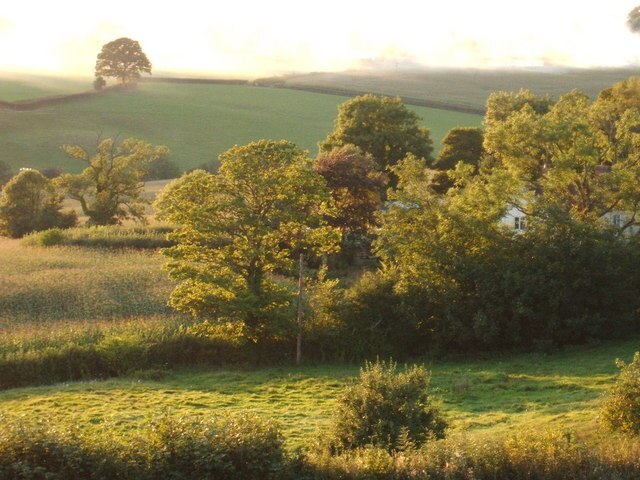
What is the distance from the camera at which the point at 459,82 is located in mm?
149125

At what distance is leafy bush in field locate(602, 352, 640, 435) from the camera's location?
61.6 ft

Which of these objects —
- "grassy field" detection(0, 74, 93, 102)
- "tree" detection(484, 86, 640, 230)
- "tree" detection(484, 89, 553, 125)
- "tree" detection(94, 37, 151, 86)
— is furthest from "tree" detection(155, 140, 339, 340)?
"tree" detection(94, 37, 151, 86)

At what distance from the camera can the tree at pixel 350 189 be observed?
193ft

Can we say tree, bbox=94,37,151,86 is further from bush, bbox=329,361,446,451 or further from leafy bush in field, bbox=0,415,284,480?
leafy bush in field, bbox=0,415,284,480

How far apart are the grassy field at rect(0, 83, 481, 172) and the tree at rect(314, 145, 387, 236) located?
46734mm

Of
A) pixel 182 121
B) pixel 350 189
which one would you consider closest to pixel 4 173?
pixel 182 121

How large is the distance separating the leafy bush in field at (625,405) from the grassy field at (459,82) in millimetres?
109283

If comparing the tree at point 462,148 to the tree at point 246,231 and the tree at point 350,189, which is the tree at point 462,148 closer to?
the tree at point 350,189

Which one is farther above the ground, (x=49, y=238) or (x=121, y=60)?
(x=121, y=60)

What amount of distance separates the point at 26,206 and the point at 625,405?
59318 millimetres

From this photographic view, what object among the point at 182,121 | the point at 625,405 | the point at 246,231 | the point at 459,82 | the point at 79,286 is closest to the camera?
the point at 625,405

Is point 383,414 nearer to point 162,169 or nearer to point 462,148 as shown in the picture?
point 462,148

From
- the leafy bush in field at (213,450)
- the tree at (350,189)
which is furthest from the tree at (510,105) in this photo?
the leafy bush in field at (213,450)

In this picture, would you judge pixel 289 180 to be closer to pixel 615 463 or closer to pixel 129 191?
pixel 615 463
